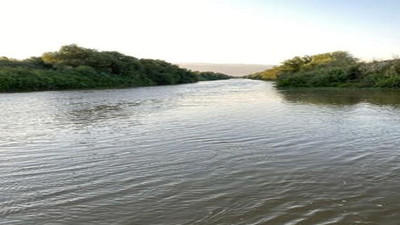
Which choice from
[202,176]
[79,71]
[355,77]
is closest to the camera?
[202,176]

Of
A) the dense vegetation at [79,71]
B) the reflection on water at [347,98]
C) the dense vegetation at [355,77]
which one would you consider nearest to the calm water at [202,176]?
the reflection on water at [347,98]

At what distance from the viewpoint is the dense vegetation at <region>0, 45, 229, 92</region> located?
132 ft

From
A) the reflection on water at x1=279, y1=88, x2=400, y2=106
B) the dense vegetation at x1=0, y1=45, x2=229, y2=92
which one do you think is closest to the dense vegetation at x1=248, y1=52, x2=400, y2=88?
the reflection on water at x1=279, y1=88, x2=400, y2=106

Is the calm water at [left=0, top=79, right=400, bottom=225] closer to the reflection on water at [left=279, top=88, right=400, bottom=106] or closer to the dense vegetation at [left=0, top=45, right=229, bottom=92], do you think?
the reflection on water at [left=279, top=88, right=400, bottom=106]

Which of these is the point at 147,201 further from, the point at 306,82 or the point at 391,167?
the point at 306,82

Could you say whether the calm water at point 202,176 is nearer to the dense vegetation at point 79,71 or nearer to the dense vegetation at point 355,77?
the dense vegetation at point 355,77

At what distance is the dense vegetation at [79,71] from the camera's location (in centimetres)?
4036

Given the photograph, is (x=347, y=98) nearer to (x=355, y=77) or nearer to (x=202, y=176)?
(x=355, y=77)

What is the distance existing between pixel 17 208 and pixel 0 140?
531cm

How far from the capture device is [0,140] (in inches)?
352

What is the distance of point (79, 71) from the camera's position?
53469mm

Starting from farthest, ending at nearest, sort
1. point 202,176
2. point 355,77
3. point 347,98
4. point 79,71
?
point 79,71 < point 355,77 < point 347,98 < point 202,176

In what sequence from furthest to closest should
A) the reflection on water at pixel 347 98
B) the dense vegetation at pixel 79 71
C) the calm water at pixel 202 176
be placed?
1. the dense vegetation at pixel 79 71
2. the reflection on water at pixel 347 98
3. the calm water at pixel 202 176

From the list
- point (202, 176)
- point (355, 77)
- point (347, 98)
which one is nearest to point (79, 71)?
point (355, 77)
